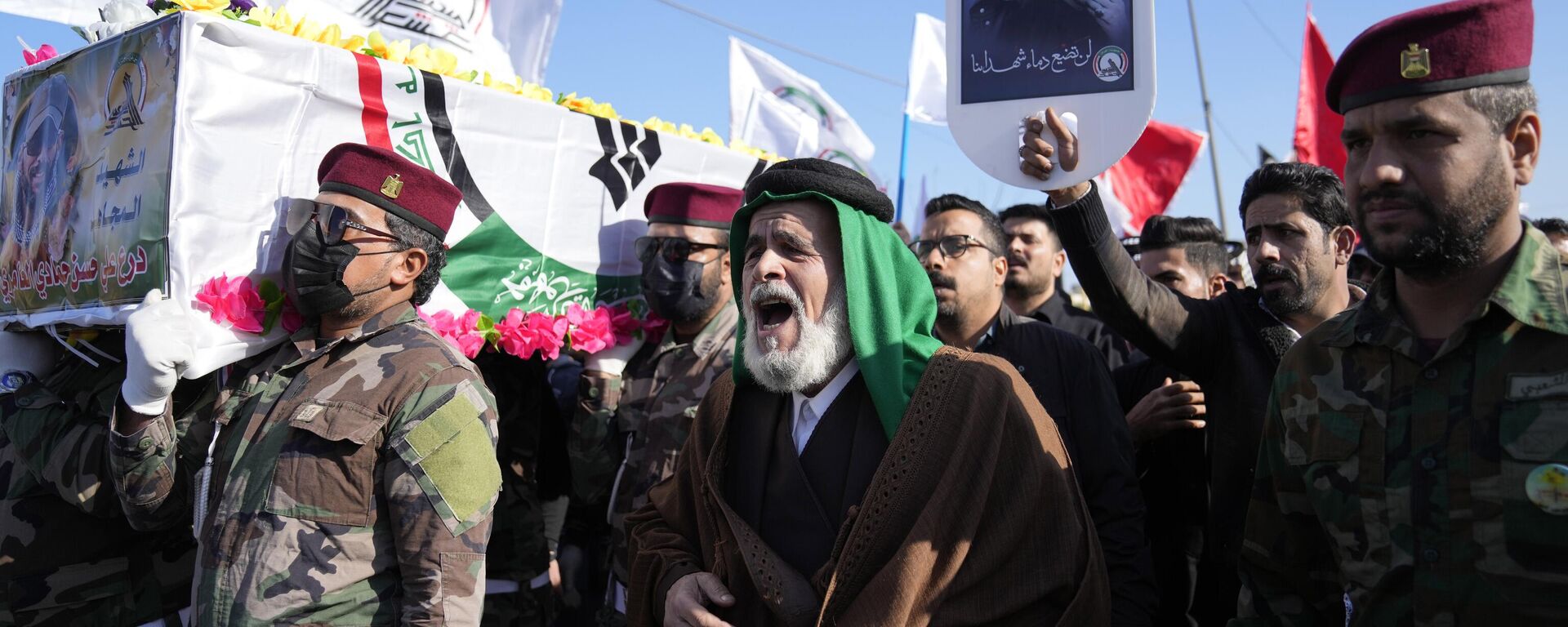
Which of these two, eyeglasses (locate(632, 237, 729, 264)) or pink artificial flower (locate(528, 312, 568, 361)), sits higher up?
eyeglasses (locate(632, 237, 729, 264))

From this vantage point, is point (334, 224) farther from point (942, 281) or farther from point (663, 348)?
point (942, 281)

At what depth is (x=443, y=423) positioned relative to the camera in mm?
2893

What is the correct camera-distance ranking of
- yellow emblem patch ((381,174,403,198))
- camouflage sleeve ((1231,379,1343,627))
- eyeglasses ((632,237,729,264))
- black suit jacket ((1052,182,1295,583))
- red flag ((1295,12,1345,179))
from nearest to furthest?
1. camouflage sleeve ((1231,379,1343,627))
2. black suit jacket ((1052,182,1295,583))
3. yellow emblem patch ((381,174,403,198))
4. eyeglasses ((632,237,729,264))
5. red flag ((1295,12,1345,179))

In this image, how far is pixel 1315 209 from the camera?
3365 millimetres

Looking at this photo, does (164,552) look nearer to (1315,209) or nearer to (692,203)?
(692,203)

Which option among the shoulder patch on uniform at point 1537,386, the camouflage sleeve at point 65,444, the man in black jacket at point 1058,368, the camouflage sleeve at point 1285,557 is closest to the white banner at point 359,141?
the camouflage sleeve at point 65,444

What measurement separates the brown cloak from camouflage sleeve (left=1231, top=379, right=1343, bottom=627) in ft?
1.06

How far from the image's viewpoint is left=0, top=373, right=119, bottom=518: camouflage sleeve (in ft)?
11.1

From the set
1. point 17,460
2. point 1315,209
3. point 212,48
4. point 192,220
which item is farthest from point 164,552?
point 1315,209

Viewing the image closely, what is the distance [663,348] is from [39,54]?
8.67 feet

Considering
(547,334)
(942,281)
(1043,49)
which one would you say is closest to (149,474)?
(547,334)

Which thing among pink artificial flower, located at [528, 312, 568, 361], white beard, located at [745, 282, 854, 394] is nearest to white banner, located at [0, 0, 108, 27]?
pink artificial flower, located at [528, 312, 568, 361]

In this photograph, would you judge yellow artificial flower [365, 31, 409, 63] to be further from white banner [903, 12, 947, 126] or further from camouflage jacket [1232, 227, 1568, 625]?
white banner [903, 12, 947, 126]

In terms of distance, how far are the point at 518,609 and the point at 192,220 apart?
7.35ft
